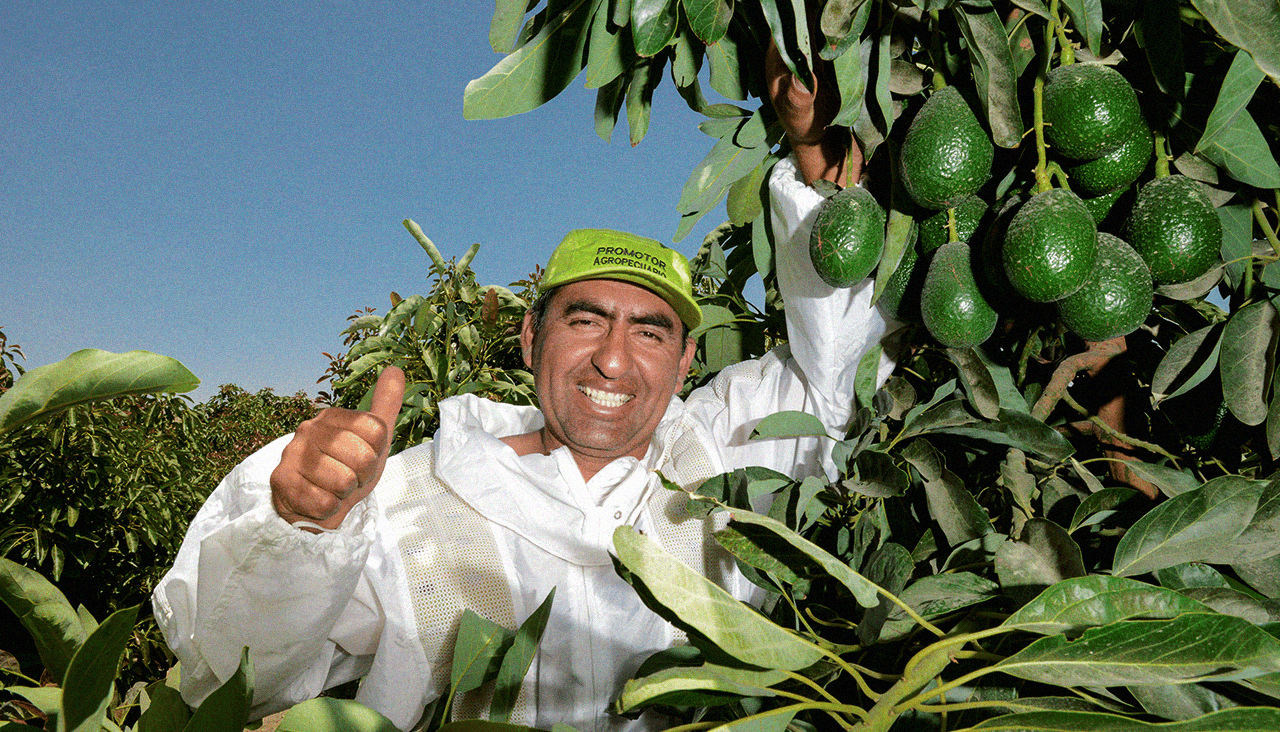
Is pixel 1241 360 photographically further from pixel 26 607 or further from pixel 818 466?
pixel 26 607

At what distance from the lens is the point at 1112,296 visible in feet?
2.79

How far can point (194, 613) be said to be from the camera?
1.43m

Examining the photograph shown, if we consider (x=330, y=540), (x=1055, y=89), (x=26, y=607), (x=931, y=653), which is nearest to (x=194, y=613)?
(x=330, y=540)

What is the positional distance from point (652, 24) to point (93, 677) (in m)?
0.85

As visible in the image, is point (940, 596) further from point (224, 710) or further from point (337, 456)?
point (337, 456)

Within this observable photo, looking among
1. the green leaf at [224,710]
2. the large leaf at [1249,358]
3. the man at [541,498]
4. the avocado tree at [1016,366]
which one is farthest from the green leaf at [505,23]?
the large leaf at [1249,358]

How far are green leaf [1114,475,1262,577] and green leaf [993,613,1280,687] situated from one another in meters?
0.19

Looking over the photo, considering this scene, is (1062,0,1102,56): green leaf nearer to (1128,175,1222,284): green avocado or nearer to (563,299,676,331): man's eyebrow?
(1128,175,1222,284): green avocado

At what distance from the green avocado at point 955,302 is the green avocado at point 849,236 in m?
0.09

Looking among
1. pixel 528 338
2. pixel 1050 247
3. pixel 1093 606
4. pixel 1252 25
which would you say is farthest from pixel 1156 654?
pixel 528 338

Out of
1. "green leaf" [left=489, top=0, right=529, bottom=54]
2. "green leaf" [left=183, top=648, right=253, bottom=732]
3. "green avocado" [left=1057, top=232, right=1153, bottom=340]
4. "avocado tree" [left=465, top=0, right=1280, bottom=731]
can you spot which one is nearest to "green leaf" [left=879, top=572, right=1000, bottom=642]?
"avocado tree" [left=465, top=0, right=1280, bottom=731]

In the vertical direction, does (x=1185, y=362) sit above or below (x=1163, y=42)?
below

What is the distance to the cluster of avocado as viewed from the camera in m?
0.82

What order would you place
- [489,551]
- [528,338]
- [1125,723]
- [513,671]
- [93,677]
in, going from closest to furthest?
[1125,723], [93,677], [513,671], [489,551], [528,338]
